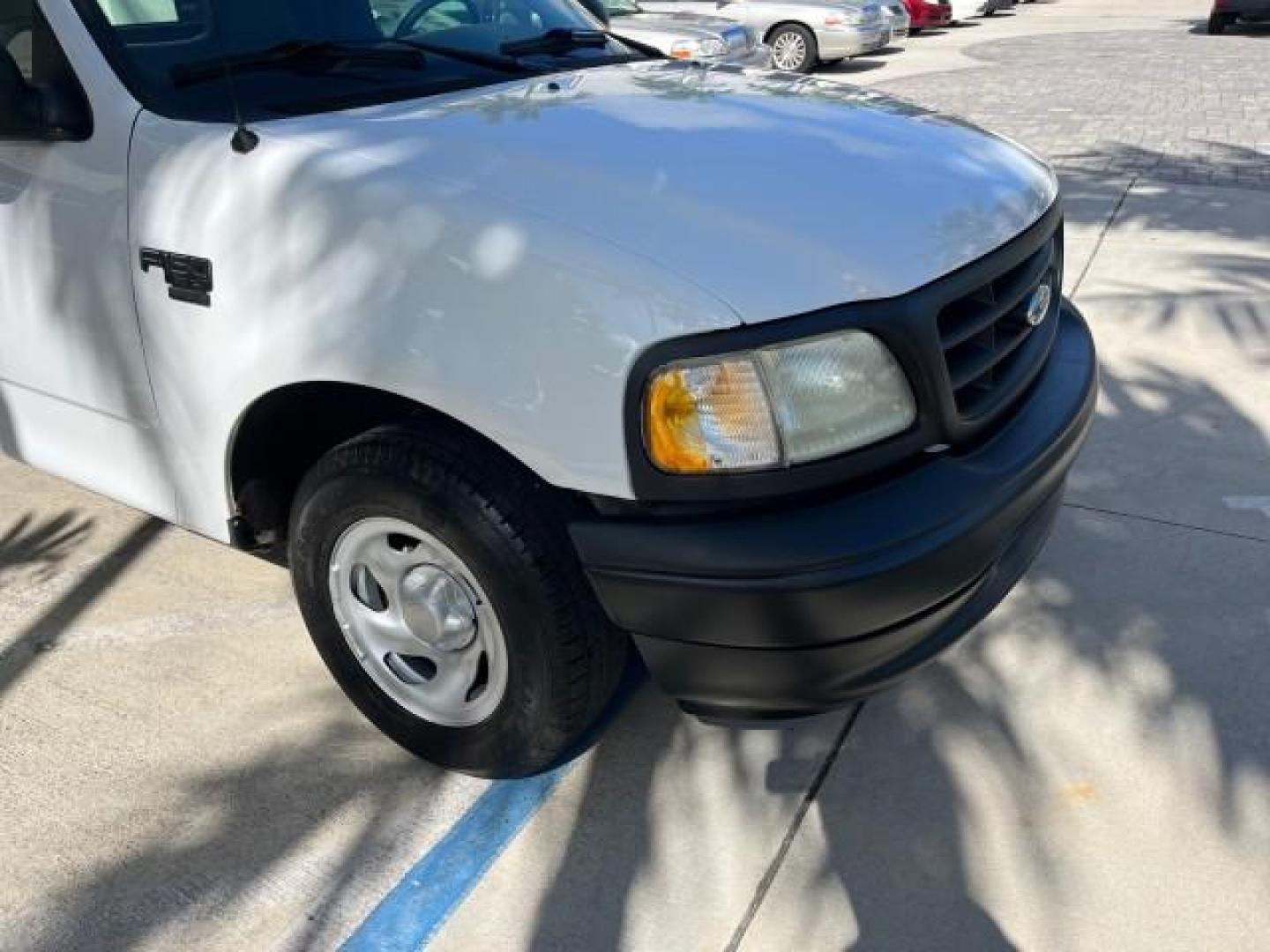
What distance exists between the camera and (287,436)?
274 cm

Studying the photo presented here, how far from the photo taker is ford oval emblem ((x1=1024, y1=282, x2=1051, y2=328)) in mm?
2691

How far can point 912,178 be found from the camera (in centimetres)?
254

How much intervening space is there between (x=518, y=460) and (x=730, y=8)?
44.5ft

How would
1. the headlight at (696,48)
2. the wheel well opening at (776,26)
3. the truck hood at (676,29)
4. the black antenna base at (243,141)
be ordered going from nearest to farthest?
the black antenna base at (243,141), the headlight at (696,48), the truck hood at (676,29), the wheel well opening at (776,26)

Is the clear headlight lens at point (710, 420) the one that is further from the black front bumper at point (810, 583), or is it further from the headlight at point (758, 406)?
the black front bumper at point (810, 583)

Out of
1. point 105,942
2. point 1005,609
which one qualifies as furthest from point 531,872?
point 1005,609

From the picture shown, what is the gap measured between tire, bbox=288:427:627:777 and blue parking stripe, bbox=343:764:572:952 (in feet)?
0.32

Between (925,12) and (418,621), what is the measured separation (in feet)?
62.5

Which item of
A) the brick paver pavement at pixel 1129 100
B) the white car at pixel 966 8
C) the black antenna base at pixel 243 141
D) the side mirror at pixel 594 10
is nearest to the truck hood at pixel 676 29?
the brick paver pavement at pixel 1129 100

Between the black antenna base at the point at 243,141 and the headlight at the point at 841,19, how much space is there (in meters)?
13.3

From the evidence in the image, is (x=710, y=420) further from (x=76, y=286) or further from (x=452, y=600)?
(x=76, y=286)

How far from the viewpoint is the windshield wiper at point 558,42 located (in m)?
3.39

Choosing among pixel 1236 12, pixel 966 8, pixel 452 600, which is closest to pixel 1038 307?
pixel 452 600

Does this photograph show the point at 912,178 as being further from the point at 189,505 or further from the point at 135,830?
the point at 135,830
